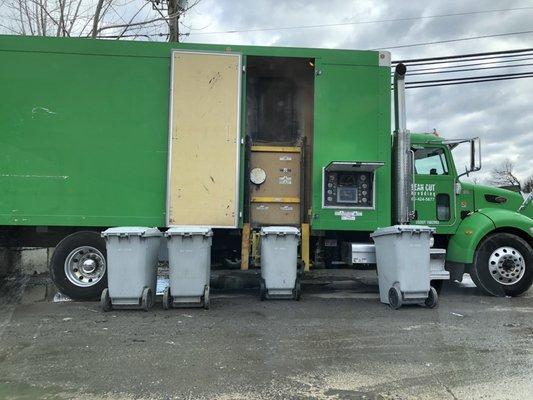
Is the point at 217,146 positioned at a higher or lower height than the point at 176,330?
higher

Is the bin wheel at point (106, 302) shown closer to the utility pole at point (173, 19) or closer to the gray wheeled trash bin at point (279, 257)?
the gray wheeled trash bin at point (279, 257)

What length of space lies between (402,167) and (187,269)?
12.2ft

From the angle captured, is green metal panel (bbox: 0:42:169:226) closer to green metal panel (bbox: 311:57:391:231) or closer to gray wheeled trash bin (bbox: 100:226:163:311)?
gray wheeled trash bin (bbox: 100:226:163:311)

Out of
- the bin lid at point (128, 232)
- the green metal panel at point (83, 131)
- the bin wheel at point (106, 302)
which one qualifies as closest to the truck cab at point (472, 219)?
the green metal panel at point (83, 131)

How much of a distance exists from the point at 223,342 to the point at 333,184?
3509 mm

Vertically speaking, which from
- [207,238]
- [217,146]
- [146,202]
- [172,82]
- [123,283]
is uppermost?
[172,82]

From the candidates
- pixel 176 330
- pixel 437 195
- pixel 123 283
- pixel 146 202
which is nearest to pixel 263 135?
pixel 146 202

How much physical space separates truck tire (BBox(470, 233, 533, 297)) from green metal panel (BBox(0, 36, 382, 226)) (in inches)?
205

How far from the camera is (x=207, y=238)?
720 cm

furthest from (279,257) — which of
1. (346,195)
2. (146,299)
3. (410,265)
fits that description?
(146,299)

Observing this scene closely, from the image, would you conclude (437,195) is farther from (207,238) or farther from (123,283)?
(123,283)

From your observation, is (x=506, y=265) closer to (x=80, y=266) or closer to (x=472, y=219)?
(x=472, y=219)

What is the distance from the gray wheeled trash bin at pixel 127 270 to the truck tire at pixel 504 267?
5.19 m

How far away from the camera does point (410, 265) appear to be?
709cm
